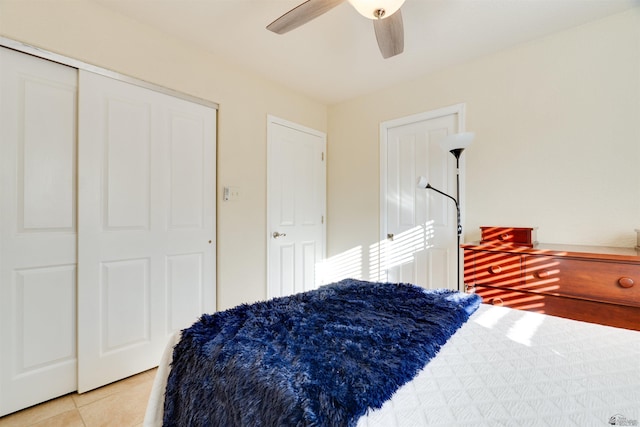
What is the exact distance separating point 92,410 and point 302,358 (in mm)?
1684

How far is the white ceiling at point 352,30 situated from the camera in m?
1.87

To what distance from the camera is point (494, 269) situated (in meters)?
1.97

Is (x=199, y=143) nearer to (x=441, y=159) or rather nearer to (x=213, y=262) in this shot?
(x=213, y=262)

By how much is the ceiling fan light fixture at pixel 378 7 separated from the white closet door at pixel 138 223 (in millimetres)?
1558

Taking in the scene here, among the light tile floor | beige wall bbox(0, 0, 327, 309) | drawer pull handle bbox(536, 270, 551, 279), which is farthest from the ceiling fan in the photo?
the light tile floor

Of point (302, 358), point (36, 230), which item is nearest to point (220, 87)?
point (36, 230)

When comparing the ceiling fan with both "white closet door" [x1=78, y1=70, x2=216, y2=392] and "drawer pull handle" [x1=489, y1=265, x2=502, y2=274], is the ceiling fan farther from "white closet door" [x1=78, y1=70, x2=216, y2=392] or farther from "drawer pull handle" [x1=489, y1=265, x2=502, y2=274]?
"drawer pull handle" [x1=489, y1=265, x2=502, y2=274]

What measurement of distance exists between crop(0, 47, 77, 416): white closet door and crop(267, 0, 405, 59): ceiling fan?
142cm

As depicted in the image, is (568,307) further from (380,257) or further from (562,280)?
(380,257)

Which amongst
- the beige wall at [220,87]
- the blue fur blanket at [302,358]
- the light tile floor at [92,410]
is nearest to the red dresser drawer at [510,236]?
the blue fur blanket at [302,358]

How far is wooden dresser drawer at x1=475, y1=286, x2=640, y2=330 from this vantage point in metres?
1.56

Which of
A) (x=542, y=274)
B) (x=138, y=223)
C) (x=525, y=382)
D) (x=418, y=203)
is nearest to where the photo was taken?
(x=525, y=382)

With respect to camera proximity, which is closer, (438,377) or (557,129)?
(438,377)

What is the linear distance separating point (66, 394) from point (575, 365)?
Answer: 2.61 meters
